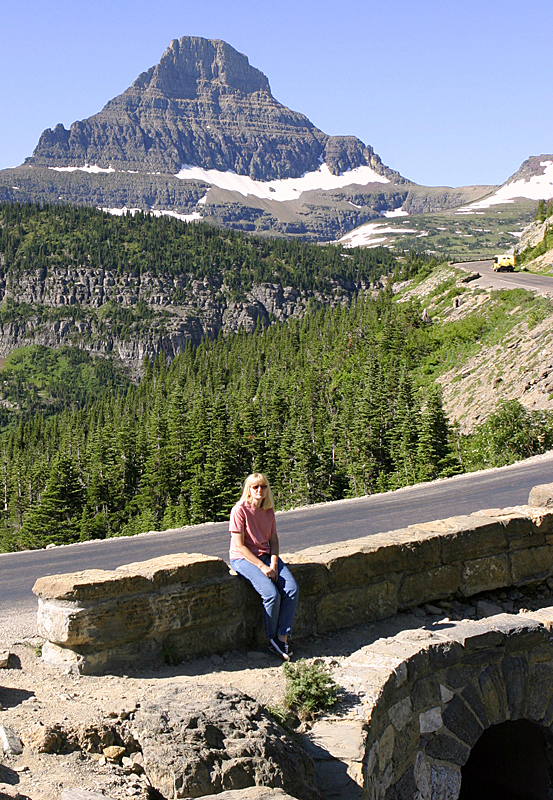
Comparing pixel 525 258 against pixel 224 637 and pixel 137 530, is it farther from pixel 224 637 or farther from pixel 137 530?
pixel 224 637

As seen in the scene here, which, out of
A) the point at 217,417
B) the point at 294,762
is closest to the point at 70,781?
the point at 294,762

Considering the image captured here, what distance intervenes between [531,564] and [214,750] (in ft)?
23.9

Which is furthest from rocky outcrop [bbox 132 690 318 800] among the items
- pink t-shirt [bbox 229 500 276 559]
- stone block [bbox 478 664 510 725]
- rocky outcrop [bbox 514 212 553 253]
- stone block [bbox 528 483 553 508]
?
rocky outcrop [bbox 514 212 553 253]

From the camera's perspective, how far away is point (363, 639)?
30.2 ft

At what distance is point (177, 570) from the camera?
7.85 metres

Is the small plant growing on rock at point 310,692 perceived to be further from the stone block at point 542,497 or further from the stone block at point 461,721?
the stone block at point 542,497

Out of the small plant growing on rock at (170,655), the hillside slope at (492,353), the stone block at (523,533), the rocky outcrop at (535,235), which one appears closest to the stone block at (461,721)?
the small plant growing on rock at (170,655)

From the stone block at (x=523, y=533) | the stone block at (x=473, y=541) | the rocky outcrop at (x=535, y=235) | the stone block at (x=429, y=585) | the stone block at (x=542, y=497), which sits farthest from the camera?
the rocky outcrop at (x=535, y=235)

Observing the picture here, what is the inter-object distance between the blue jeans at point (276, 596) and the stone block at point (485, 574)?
335 cm

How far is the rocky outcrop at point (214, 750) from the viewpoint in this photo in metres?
5.34

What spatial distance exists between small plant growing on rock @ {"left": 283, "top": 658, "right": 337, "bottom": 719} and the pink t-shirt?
1702 millimetres

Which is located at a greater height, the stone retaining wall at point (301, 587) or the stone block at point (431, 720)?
the stone retaining wall at point (301, 587)

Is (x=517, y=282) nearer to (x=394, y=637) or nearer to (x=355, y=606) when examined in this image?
(x=355, y=606)

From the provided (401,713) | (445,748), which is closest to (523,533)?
(445,748)
